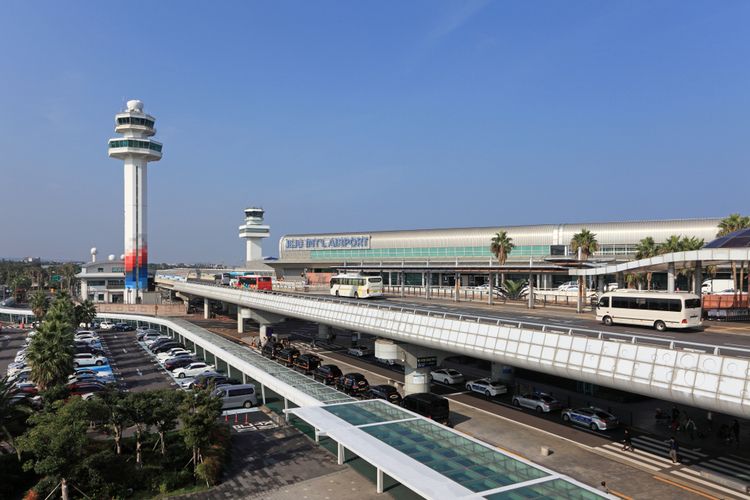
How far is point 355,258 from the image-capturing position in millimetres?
137125

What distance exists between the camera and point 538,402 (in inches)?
1470

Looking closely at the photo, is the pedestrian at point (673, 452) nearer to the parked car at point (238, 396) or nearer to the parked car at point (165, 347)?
the parked car at point (238, 396)

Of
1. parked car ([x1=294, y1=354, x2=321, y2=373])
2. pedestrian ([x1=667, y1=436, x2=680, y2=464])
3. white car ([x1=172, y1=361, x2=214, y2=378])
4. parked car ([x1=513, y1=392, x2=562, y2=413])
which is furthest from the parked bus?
pedestrian ([x1=667, y1=436, x2=680, y2=464])

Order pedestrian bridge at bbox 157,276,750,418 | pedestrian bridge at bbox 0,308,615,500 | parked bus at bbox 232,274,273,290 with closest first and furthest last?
1. pedestrian bridge at bbox 157,276,750,418
2. pedestrian bridge at bbox 0,308,615,500
3. parked bus at bbox 232,274,273,290

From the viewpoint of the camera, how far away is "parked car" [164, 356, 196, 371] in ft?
186

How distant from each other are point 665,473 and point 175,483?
25.1 meters

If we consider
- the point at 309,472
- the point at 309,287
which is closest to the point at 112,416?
the point at 309,472

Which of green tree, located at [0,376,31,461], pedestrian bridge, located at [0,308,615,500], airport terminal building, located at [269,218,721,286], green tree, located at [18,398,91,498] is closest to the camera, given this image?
pedestrian bridge, located at [0,308,615,500]

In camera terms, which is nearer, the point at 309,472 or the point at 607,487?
the point at 607,487

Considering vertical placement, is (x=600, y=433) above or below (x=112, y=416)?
below

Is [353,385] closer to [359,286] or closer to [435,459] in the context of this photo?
[435,459]

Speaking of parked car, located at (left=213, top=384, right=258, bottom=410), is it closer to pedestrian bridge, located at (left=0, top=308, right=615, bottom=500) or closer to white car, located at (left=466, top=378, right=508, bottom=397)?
pedestrian bridge, located at (left=0, top=308, right=615, bottom=500)

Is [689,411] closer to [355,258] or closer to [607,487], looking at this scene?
[607,487]

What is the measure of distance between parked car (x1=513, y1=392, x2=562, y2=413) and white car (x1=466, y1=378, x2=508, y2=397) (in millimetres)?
3068
